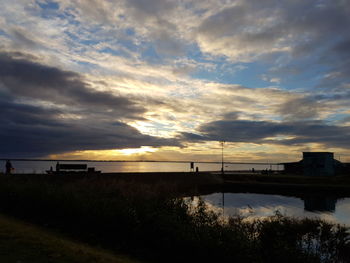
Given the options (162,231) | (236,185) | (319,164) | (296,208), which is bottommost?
(296,208)

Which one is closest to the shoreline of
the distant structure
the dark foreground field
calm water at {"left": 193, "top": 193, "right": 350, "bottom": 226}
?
calm water at {"left": 193, "top": 193, "right": 350, "bottom": 226}

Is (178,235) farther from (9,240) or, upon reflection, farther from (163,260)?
(9,240)

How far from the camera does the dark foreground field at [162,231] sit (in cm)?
1017

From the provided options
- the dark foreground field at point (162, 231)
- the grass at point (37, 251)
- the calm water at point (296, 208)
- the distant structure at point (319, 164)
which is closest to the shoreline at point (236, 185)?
the calm water at point (296, 208)

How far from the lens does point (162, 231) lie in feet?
37.1

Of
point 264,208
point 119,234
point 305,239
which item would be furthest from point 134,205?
point 264,208

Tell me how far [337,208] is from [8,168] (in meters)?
39.9

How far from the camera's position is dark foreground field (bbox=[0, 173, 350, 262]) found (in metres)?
10.2

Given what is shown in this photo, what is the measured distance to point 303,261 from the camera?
35.1ft

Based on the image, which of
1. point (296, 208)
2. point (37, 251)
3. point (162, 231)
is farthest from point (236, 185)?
point (37, 251)

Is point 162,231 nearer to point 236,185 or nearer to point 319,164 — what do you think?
point 236,185

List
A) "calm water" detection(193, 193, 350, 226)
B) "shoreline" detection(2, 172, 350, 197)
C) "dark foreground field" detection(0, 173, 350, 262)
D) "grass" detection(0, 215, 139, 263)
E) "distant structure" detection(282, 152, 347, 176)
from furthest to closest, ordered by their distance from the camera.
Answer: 1. "distant structure" detection(282, 152, 347, 176)
2. "shoreline" detection(2, 172, 350, 197)
3. "calm water" detection(193, 193, 350, 226)
4. "dark foreground field" detection(0, 173, 350, 262)
5. "grass" detection(0, 215, 139, 263)

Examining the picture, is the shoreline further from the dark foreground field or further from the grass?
the grass

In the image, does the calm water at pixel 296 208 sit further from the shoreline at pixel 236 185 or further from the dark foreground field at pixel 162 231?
the dark foreground field at pixel 162 231
